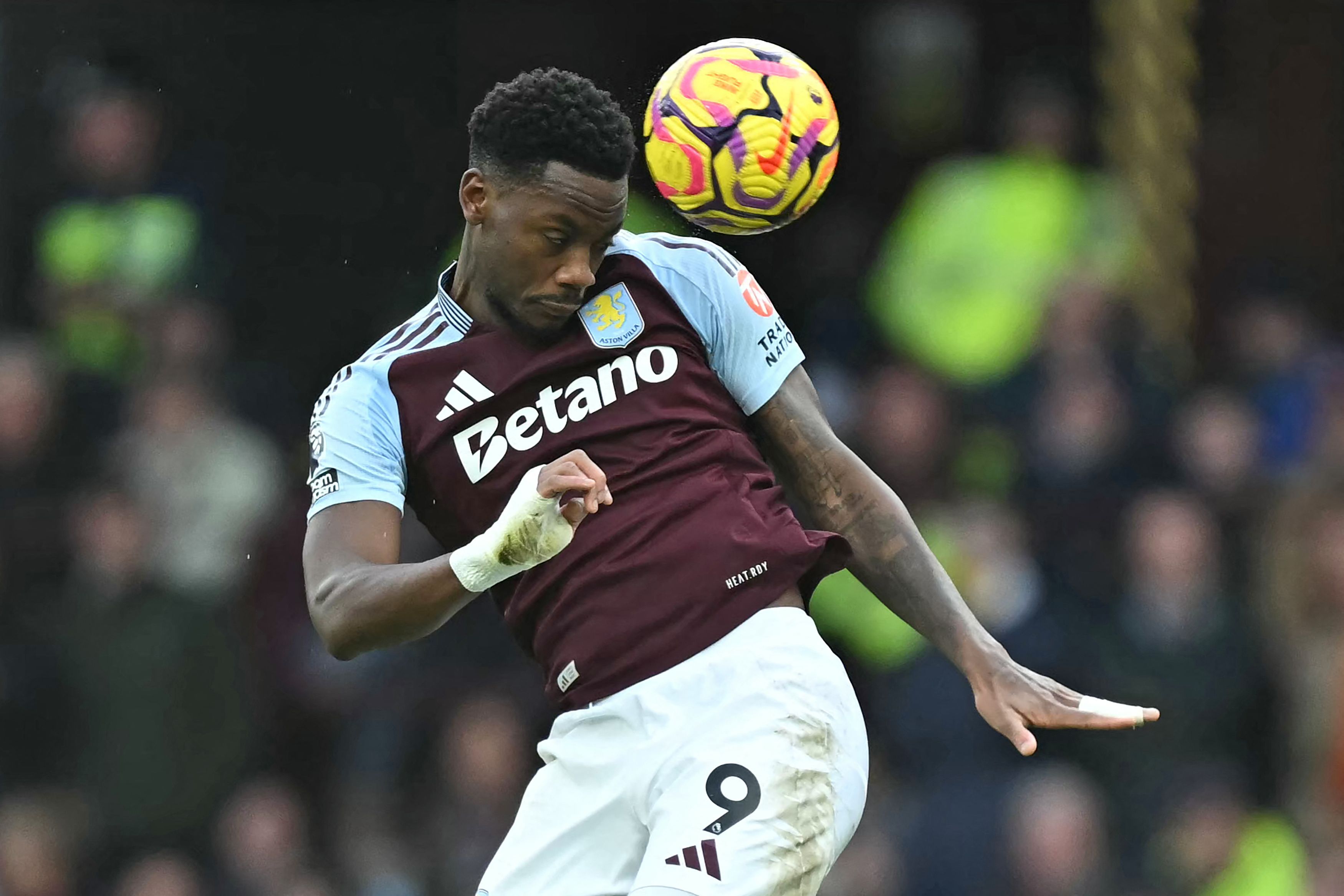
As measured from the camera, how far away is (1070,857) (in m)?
8.04

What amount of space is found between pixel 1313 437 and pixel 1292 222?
7.56ft

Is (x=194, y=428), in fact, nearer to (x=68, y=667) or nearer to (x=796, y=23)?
(x=68, y=667)

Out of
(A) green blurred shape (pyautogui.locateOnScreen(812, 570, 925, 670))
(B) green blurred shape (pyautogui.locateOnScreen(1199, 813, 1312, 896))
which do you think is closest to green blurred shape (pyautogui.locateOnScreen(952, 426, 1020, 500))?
(A) green blurred shape (pyautogui.locateOnScreen(812, 570, 925, 670))

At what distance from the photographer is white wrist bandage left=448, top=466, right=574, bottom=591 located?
12.3 feet

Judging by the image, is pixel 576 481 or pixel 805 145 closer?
pixel 576 481

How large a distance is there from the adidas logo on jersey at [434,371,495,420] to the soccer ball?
74 centimetres

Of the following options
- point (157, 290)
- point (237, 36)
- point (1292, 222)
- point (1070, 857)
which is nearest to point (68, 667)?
point (157, 290)

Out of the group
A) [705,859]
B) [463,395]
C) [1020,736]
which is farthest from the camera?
[463,395]

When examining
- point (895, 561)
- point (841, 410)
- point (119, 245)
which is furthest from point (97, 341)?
point (895, 561)

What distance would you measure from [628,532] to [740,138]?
3.38ft

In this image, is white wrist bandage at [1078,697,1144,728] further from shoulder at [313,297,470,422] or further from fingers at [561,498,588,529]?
shoulder at [313,297,470,422]

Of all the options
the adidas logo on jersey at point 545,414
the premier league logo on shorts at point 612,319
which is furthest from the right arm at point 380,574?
the premier league logo on shorts at point 612,319

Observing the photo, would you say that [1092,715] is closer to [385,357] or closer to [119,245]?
[385,357]

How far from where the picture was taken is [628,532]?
14.0ft
